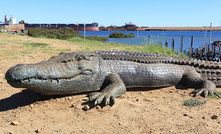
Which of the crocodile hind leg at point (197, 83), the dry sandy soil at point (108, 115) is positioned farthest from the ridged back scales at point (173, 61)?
the dry sandy soil at point (108, 115)

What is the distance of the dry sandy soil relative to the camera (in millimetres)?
3084

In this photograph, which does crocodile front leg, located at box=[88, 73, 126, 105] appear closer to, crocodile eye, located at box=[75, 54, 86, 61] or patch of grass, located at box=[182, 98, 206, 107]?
crocodile eye, located at box=[75, 54, 86, 61]

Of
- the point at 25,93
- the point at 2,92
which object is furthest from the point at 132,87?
the point at 2,92

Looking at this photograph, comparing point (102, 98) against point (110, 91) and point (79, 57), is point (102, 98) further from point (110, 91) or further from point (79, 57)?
point (79, 57)

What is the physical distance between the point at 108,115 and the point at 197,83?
9.21ft

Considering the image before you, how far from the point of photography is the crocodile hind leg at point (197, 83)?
4625 millimetres

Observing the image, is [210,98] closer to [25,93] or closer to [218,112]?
[218,112]

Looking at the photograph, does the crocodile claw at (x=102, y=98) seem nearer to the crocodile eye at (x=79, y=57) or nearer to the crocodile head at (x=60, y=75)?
the crocodile head at (x=60, y=75)

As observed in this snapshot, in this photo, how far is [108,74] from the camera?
458cm

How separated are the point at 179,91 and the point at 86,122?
2.68 metres

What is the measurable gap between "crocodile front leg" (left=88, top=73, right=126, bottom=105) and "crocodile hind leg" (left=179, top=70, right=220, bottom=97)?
1794 millimetres

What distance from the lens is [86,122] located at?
130 inches

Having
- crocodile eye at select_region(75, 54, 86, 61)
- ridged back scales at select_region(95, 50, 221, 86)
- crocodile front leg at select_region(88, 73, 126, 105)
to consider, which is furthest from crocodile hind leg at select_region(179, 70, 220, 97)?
crocodile eye at select_region(75, 54, 86, 61)

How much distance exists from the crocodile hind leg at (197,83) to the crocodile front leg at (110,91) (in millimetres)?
1794
